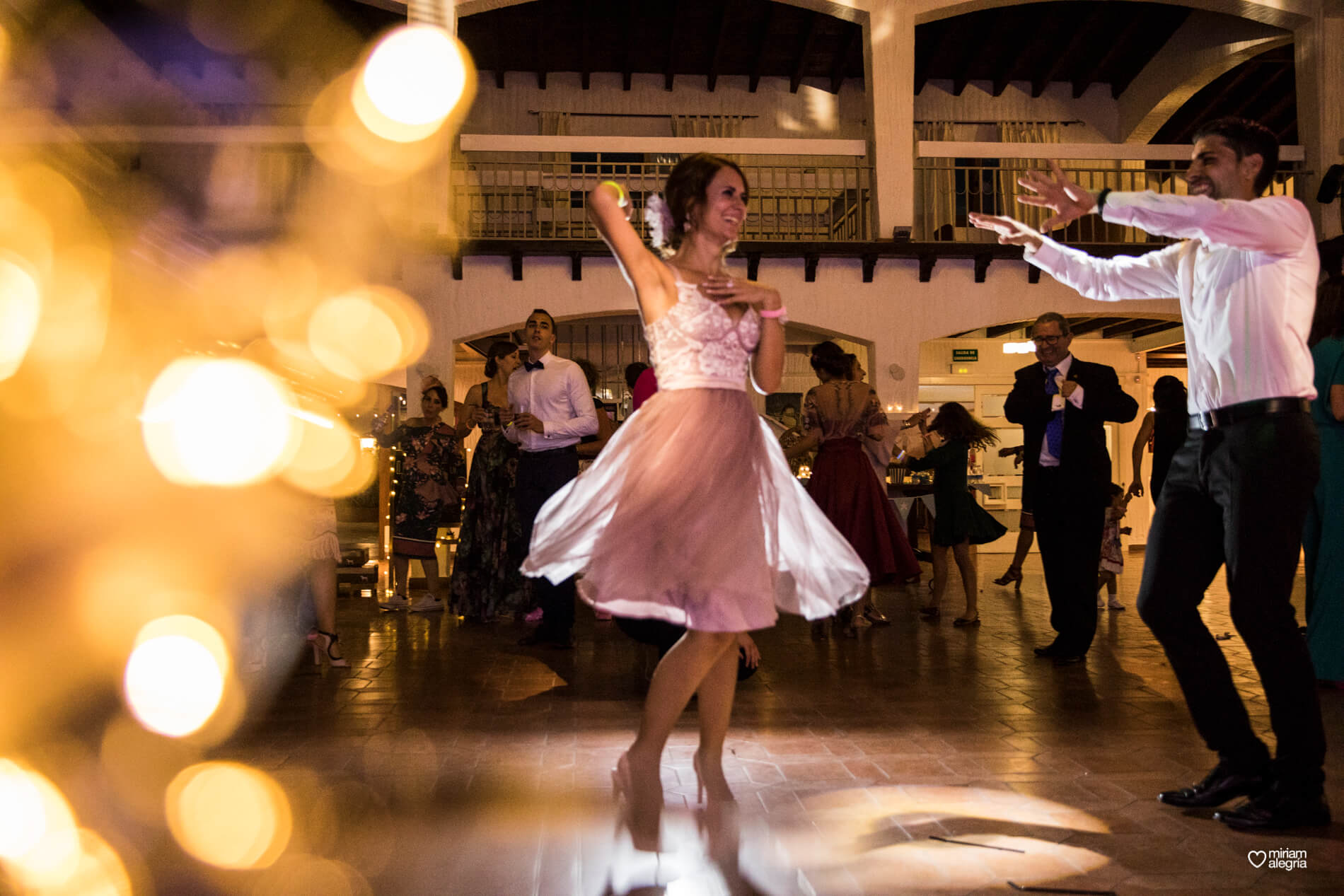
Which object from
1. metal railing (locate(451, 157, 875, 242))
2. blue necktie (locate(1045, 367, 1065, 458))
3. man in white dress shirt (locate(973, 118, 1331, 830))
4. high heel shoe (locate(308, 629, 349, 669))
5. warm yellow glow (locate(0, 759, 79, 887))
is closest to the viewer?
warm yellow glow (locate(0, 759, 79, 887))

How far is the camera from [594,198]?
84.7 inches

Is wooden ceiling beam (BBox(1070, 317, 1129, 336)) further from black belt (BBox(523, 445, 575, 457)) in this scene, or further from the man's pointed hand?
the man's pointed hand

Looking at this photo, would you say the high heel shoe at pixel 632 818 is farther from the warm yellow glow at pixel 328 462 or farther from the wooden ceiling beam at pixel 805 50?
the wooden ceiling beam at pixel 805 50

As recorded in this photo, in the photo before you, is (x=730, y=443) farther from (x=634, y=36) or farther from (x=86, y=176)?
(x=634, y=36)

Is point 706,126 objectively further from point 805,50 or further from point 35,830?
point 35,830

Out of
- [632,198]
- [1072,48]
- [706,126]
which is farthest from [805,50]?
[1072,48]

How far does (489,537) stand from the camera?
6238 mm

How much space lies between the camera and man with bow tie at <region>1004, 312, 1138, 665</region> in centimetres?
464

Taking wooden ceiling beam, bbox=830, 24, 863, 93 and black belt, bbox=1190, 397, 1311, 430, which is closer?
black belt, bbox=1190, 397, 1311, 430

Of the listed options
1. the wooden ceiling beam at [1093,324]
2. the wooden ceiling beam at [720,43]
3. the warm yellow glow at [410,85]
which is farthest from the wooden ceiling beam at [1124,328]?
the warm yellow glow at [410,85]

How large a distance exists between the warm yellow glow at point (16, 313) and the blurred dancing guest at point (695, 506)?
232 centimetres

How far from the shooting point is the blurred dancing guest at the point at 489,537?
20.2ft

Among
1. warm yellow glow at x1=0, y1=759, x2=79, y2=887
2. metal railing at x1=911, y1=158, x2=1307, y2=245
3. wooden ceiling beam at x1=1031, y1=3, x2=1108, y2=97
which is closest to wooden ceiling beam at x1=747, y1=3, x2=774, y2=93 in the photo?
metal railing at x1=911, y1=158, x2=1307, y2=245

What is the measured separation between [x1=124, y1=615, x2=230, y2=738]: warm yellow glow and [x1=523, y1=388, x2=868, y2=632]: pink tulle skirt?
66.0 inches
